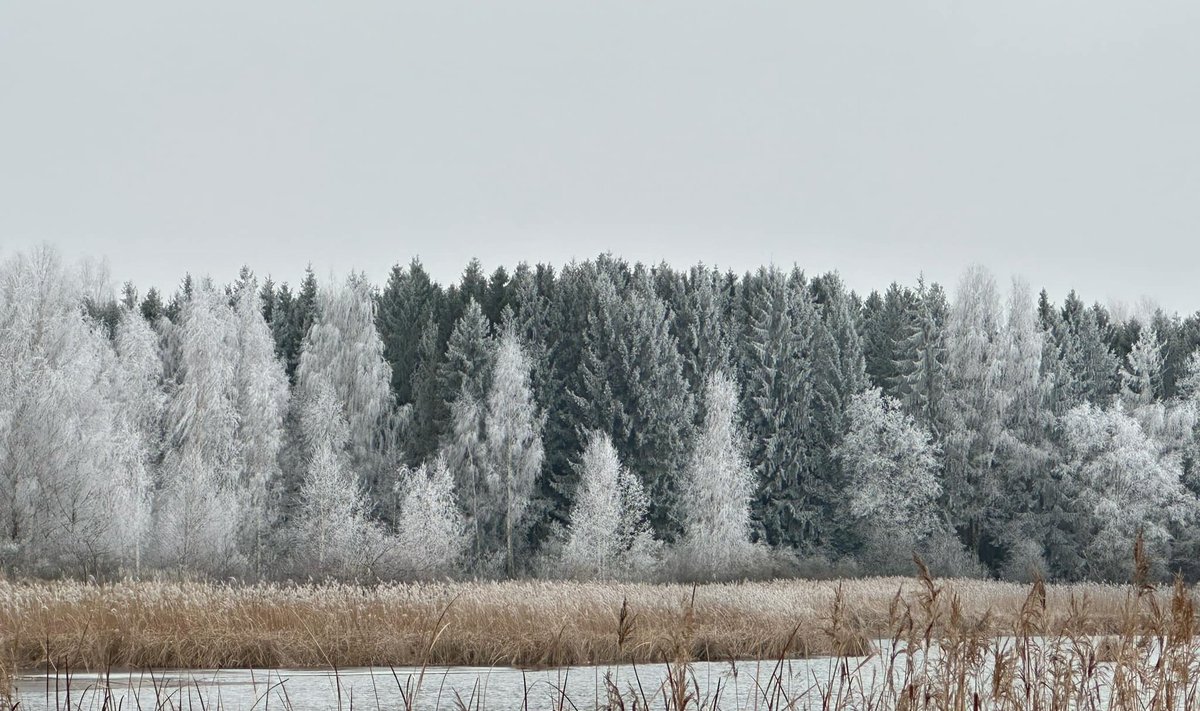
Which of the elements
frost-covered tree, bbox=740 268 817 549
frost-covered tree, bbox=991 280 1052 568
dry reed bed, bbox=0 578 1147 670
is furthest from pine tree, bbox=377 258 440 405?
dry reed bed, bbox=0 578 1147 670

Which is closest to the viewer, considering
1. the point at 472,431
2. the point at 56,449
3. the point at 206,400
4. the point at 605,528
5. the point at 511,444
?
the point at 56,449

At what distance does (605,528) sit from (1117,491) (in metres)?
16.5

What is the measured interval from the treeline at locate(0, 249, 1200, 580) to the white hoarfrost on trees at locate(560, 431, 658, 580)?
98 millimetres

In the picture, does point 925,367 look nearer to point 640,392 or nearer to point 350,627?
point 640,392

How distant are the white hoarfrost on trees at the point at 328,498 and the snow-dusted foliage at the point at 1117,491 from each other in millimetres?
22736

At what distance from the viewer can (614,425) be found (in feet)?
141

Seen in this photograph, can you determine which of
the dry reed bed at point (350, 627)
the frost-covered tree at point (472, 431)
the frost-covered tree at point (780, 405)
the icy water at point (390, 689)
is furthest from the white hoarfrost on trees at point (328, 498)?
the icy water at point (390, 689)

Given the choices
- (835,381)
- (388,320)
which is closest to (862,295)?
(835,381)

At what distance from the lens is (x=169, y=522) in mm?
35188

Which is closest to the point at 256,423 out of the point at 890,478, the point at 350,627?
the point at 890,478

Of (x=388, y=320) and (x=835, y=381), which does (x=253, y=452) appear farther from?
(x=835, y=381)

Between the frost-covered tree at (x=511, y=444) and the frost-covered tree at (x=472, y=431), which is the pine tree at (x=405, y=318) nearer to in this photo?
the frost-covered tree at (x=472, y=431)

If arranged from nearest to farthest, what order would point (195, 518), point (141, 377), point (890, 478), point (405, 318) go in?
point (195, 518) → point (141, 377) → point (890, 478) → point (405, 318)

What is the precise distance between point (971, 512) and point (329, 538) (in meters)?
21.7
